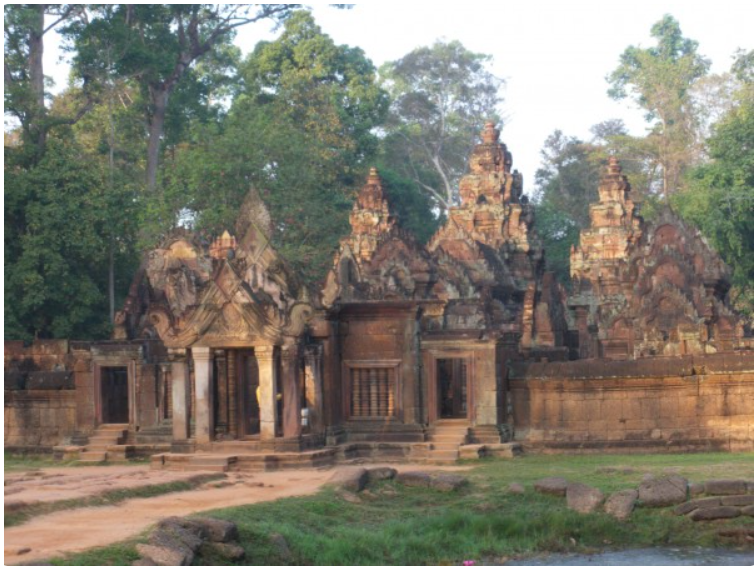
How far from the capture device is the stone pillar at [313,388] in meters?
22.6

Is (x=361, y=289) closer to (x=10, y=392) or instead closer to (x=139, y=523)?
(x=10, y=392)

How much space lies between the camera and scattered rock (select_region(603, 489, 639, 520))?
17500mm

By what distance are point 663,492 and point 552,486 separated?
4.63 feet

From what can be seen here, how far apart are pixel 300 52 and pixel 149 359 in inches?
1445

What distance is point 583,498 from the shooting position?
17891mm

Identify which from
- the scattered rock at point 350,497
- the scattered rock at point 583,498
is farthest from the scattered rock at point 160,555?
the scattered rock at point 583,498

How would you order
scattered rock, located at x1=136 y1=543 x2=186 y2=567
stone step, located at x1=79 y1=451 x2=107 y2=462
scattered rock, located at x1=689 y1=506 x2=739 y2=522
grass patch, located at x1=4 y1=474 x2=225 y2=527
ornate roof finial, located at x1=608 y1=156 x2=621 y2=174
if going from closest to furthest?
scattered rock, located at x1=136 y1=543 x2=186 y2=567 → grass patch, located at x1=4 y1=474 x2=225 y2=527 → scattered rock, located at x1=689 y1=506 x2=739 y2=522 → stone step, located at x1=79 y1=451 x2=107 y2=462 → ornate roof finial, located at x1=608 y1=156 x2=621 y2=174

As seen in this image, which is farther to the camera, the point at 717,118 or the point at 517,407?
the point at 717,118

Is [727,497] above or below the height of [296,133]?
below

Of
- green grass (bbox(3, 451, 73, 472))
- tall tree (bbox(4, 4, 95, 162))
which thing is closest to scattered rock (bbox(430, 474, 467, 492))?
green grass (bbox(3, 451, 73, 472))

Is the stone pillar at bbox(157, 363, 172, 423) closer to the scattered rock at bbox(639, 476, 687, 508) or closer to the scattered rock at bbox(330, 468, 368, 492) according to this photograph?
the scattered rock at bbox(330, 468, 368, 492)

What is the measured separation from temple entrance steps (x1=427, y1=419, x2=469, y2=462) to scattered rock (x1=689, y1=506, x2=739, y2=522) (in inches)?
212

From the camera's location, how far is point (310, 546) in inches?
624

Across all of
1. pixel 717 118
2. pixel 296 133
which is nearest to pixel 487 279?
pixel 296 133
